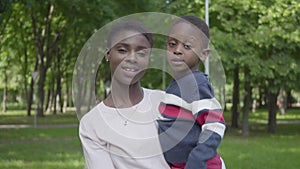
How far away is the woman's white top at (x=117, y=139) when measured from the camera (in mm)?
2180

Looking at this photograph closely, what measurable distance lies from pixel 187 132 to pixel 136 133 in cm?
29

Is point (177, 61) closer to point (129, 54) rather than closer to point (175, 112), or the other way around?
point (175, 112)

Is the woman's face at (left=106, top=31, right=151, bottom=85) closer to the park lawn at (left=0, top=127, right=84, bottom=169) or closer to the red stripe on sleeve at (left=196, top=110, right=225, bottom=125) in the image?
the red stripe on sleeve at (left=196, top=110, right=225, bottom=125)

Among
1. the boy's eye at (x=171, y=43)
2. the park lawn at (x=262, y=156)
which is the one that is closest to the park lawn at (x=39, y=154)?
the park lawn at (x=262, y=156)

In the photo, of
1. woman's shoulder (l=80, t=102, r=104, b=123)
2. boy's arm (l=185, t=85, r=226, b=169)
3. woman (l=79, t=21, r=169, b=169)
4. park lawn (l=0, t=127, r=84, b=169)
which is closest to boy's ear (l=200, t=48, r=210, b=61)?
boy's arm (l=185, t=85, r=226, b=169)

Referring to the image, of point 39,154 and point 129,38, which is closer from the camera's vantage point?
point 129,38

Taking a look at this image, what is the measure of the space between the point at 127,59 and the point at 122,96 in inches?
8.2

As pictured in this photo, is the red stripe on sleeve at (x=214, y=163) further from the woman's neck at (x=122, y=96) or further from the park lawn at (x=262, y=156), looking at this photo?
the park lawn at (x=262, y=156)

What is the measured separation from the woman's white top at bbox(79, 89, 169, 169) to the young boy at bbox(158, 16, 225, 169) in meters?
0.10

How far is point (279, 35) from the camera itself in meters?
18.9

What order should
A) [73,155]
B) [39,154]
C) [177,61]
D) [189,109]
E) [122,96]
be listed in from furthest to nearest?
1. [39,154]
2. [73,155]
3. [177,61]
4. [189,109]
5. [122,96]

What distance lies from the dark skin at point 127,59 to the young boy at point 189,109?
10.8 inches

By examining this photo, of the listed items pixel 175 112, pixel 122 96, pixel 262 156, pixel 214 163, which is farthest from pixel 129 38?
pixel 262 156

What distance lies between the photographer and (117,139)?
2.18m
